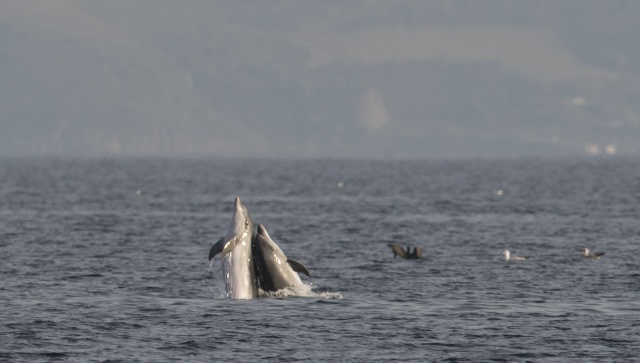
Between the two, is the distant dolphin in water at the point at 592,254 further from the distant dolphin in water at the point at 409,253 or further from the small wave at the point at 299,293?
the small wave at the point at 299,293

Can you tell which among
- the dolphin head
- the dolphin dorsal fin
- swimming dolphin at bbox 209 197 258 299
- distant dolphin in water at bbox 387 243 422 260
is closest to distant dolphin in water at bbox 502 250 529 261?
distant dolphin in water at bbox 387 243 422 260

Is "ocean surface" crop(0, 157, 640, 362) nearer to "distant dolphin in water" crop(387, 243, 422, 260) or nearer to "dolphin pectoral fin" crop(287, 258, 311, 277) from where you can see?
"distant dolphin in water" crop(387, 243, 422, 260)

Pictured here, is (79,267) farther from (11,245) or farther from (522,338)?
(522,338)

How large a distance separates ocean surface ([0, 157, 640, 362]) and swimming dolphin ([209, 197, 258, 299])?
0.57 metres

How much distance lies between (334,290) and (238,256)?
595 centimetres

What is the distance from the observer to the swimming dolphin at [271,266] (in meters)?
32.6

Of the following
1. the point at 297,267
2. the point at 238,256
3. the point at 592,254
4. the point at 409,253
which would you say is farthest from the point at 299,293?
the point at 592,254

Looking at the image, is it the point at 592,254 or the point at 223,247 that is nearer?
the point at 223,247

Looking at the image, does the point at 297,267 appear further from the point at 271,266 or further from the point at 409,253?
the point at 409,253

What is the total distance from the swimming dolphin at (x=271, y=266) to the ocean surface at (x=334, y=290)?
1.68 ft

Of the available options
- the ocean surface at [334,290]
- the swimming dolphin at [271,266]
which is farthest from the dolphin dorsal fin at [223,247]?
the ocean surface at [334,290]

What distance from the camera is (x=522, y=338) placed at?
28.7 meters

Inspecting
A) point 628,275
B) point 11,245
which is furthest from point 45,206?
point 628,275

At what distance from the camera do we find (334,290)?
37344 millimetres
